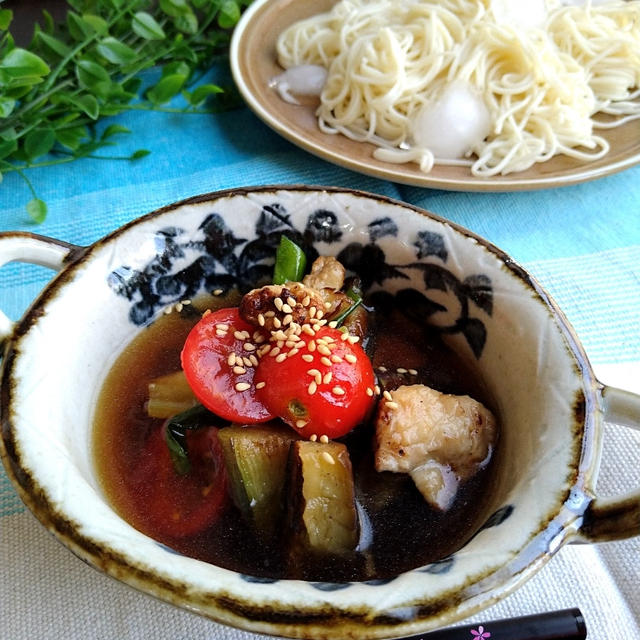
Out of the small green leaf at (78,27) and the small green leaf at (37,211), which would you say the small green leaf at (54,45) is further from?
the small green leaf at (37,211)

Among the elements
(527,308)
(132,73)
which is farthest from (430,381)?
(132,73)

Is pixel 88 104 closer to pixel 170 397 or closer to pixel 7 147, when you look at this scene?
pixel 7 147

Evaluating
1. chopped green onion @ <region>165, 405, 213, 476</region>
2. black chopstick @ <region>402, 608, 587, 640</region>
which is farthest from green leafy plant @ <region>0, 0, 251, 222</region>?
black chopstick @ <region>402, 608, 587, 640</region>

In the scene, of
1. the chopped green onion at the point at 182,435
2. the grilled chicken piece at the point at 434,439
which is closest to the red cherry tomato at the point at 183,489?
the chopped green onion at the point at 182,435

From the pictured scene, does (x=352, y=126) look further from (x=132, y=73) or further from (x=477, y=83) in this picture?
(x=132, y=73)

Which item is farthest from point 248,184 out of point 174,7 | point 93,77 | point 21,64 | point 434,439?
point 434,439

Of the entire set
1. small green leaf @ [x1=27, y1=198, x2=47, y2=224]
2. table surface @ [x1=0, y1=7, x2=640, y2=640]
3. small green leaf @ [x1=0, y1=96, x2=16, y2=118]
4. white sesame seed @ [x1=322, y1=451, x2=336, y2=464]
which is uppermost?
small green leaf @ [x1=0, y1=96, x2=16, y2=118]

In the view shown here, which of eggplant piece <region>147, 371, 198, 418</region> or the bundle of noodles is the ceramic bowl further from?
the bundle of noodles
